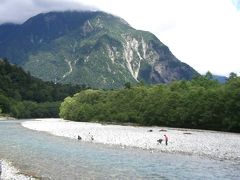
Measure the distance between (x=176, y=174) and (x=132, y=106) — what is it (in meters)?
120

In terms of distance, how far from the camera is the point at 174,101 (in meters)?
137

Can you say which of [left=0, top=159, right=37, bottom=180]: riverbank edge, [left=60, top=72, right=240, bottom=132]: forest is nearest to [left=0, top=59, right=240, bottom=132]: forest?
[left=60, top=72, right=240, bottom=132]: forest

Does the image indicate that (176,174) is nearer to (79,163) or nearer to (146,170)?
(146,170)

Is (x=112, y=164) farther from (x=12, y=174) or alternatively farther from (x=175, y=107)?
(x=175, y=107)

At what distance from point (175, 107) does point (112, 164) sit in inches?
3509

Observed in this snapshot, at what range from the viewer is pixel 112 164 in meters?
48.1

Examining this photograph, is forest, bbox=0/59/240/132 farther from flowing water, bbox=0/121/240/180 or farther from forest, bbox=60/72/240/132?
flowing water, bbox=0/121/240/180

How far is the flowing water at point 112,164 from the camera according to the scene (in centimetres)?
4125

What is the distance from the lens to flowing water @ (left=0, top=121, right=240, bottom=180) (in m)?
41.2

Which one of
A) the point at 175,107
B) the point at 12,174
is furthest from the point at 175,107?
the point at 12,174

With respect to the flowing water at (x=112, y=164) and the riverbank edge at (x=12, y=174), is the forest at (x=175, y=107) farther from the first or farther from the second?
the riverbank edge at (x=12, y=174)

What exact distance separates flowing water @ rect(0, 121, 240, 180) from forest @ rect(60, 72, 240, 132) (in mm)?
55695

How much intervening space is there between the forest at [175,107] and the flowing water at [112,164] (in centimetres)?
5569

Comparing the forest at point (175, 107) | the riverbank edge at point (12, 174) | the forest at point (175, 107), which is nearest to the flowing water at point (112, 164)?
the riverbank edge at point (12, 174)
